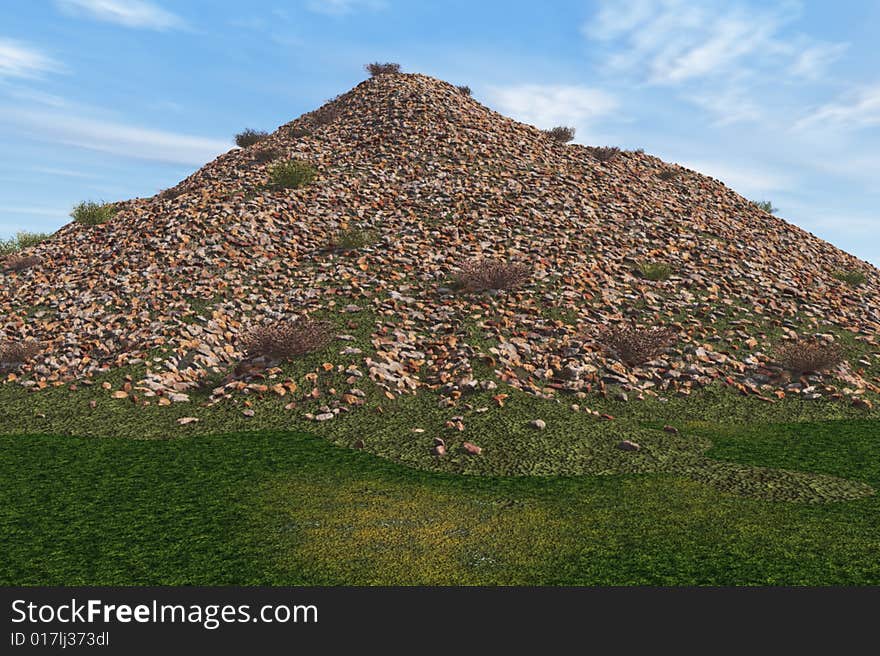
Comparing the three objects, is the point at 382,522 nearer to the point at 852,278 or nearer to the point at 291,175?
the point at 291,175

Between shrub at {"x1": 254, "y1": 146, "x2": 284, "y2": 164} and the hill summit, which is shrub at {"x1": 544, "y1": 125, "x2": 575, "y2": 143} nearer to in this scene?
the hill summit

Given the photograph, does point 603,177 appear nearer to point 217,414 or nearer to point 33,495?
point 217,414

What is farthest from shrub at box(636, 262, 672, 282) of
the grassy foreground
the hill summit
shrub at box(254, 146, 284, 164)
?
shrub at box(254, 146, 284, 164)

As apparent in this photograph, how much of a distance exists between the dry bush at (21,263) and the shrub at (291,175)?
6.81m

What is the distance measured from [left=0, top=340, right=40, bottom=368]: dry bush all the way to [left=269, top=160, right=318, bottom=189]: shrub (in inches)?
325

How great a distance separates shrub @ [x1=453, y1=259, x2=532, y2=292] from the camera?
13641 millimetres

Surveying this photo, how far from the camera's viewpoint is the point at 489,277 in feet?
44.9

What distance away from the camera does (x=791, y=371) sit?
1200cm

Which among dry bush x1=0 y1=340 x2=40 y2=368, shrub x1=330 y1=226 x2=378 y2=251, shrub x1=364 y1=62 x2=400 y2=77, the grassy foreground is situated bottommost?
the grassy foreground

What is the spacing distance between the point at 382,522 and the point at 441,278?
8666 millimetres

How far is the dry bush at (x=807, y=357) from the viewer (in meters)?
11.9

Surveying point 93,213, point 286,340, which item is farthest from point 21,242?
point 286,340

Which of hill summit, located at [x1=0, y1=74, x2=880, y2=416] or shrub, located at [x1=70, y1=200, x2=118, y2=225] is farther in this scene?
shrub, located at [x1=70, y1=200, x2=118, y2=225]

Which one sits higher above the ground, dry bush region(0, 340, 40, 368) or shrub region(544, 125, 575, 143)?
shrub region(544, 125, 575, 143)
